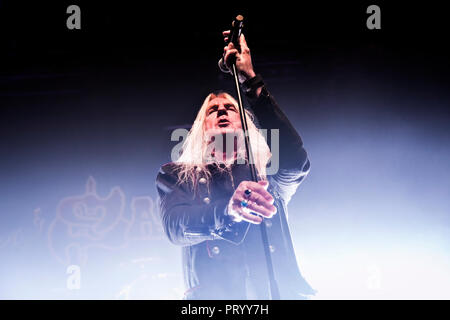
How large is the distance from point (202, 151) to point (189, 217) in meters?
0.40

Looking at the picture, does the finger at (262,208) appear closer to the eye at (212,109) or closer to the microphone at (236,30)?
the microphone at (236,30)

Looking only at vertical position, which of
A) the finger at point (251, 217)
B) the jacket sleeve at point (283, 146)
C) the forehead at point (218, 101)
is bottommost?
the finger at point (251, 217)

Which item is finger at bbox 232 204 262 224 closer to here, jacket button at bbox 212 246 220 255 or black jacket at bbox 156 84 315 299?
black jacket at bbox 156 84 315 299

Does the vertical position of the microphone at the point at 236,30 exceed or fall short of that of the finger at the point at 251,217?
it exceeds it

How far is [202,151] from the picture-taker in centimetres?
167

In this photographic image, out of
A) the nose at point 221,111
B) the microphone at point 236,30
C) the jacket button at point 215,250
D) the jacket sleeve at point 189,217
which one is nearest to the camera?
the microphone at point 236,30

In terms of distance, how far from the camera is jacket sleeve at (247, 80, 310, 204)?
1.37 metres

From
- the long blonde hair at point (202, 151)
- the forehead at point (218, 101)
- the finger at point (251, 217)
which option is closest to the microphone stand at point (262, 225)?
the finger at point (251, 217)

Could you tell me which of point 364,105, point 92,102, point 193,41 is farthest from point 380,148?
point 92,102

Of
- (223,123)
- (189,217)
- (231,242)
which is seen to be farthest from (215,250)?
(223,123)

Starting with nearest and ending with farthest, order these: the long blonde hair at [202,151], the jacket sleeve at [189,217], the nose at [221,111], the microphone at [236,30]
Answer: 1. the microphone at [236,30]
2. the jacket sleeve at [189,217]
3. the long blonde hair at [202,151]
4. the nose at [221,111]

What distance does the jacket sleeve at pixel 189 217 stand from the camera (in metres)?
1.29

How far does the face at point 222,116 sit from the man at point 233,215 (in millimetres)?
79

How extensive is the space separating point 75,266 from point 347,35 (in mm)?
1839
